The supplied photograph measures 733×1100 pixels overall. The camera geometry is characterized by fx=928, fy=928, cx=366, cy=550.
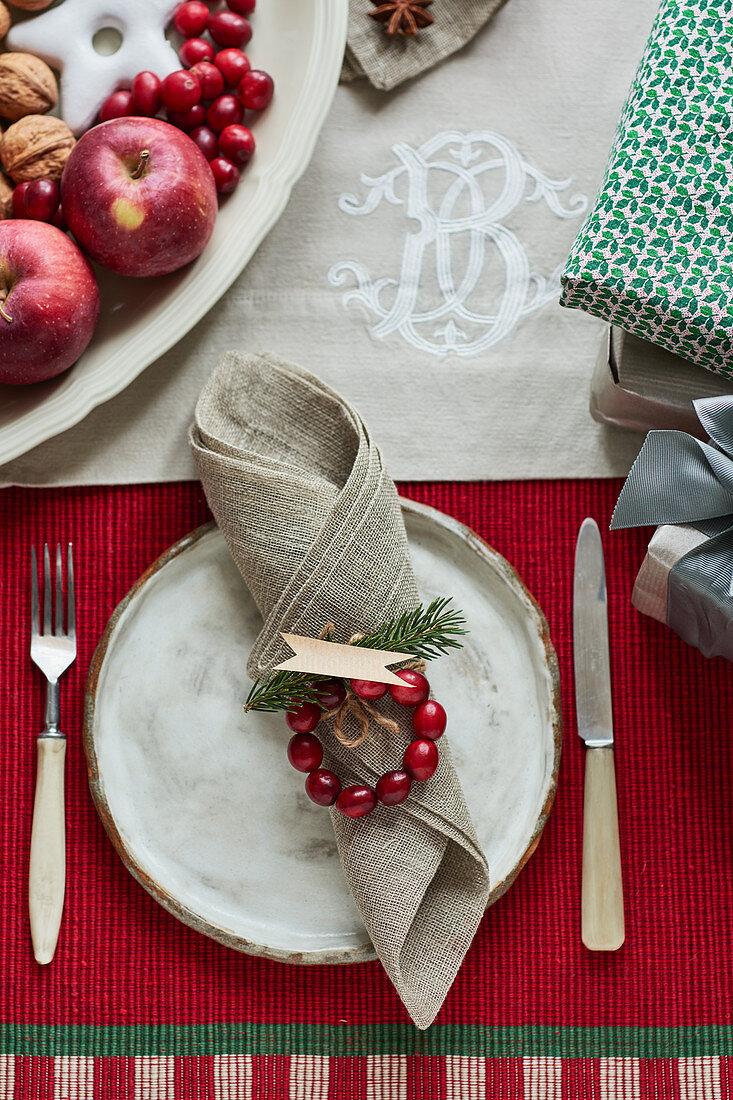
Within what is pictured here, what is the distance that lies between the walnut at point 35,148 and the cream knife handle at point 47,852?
44 cm

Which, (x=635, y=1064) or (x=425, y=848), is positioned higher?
(x=425, y=848)

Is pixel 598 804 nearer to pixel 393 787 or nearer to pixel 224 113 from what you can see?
pixel 393 787

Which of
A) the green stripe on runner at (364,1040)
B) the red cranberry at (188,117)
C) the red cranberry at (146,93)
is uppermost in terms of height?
the red cranberry at (146,93)

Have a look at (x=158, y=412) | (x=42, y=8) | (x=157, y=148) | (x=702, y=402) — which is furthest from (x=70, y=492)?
(x=702, y=402)

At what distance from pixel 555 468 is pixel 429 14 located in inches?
15.6

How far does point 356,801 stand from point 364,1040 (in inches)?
9.1

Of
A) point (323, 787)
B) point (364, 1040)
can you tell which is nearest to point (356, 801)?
point (323, 787)

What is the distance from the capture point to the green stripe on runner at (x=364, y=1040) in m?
0.75

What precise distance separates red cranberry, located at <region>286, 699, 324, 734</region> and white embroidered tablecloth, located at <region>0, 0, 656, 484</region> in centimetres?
22

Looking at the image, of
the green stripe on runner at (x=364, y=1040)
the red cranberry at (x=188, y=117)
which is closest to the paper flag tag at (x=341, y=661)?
the green stripe on runner at (x=364, y=1040)

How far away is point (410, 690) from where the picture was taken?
26.2 inches

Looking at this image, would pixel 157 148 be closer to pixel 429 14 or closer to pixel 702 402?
pixel 429 14

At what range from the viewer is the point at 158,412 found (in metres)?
0.78

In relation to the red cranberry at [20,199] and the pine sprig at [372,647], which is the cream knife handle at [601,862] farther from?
the red cranberry at [20,199]
